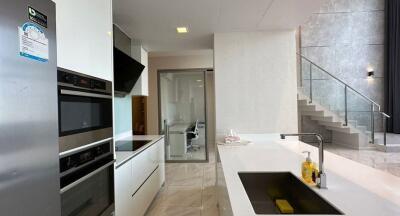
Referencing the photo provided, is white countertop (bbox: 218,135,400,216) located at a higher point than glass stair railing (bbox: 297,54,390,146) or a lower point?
lower

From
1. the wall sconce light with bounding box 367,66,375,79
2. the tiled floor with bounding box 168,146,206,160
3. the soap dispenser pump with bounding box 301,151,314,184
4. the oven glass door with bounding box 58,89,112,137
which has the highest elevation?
the wall sconce light with bounding box 367,66,375,79

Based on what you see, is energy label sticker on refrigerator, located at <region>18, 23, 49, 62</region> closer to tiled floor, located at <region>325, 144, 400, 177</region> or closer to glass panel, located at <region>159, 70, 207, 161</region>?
glass panel, located at <region>159, 70, 207, 161</region>

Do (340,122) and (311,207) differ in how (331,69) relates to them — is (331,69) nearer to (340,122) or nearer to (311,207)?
(340,122)

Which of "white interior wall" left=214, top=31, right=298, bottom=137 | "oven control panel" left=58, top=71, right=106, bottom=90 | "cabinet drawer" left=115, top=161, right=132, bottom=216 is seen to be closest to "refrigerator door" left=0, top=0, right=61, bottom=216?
"oven control panel" left=58, top=71, right=106, bottom=90

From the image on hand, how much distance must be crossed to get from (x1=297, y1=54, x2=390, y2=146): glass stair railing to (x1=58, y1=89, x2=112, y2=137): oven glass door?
6.60 metres

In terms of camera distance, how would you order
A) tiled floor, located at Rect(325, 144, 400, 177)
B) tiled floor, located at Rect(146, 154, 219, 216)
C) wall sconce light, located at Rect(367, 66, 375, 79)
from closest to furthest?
tiled floor, located at Rect(146, 154, 219, 216)
tiled floor, located at Rect(325, 144, 400, 177)
wall sconce light, located at Rect(367, 66, 375, 79)

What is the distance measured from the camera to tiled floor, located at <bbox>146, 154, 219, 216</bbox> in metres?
3.17

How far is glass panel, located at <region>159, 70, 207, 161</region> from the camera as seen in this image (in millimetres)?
5773

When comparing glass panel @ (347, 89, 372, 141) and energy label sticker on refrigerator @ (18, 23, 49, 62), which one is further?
glass panel @ (347, 89, 372, 141)

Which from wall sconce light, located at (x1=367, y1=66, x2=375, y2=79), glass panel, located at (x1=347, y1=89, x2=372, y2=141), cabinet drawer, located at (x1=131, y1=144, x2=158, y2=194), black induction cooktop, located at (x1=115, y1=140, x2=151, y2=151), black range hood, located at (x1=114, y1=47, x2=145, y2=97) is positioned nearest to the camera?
cabinet drawer, located at (x1=131, y1=144, x2=158, y2=194)

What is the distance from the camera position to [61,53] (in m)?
1.23

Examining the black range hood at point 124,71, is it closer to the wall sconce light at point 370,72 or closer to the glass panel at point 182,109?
the glass panel at point 182,109

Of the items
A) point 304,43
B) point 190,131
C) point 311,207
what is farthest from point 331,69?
point 311,207

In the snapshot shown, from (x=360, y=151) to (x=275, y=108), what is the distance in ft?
14.4
